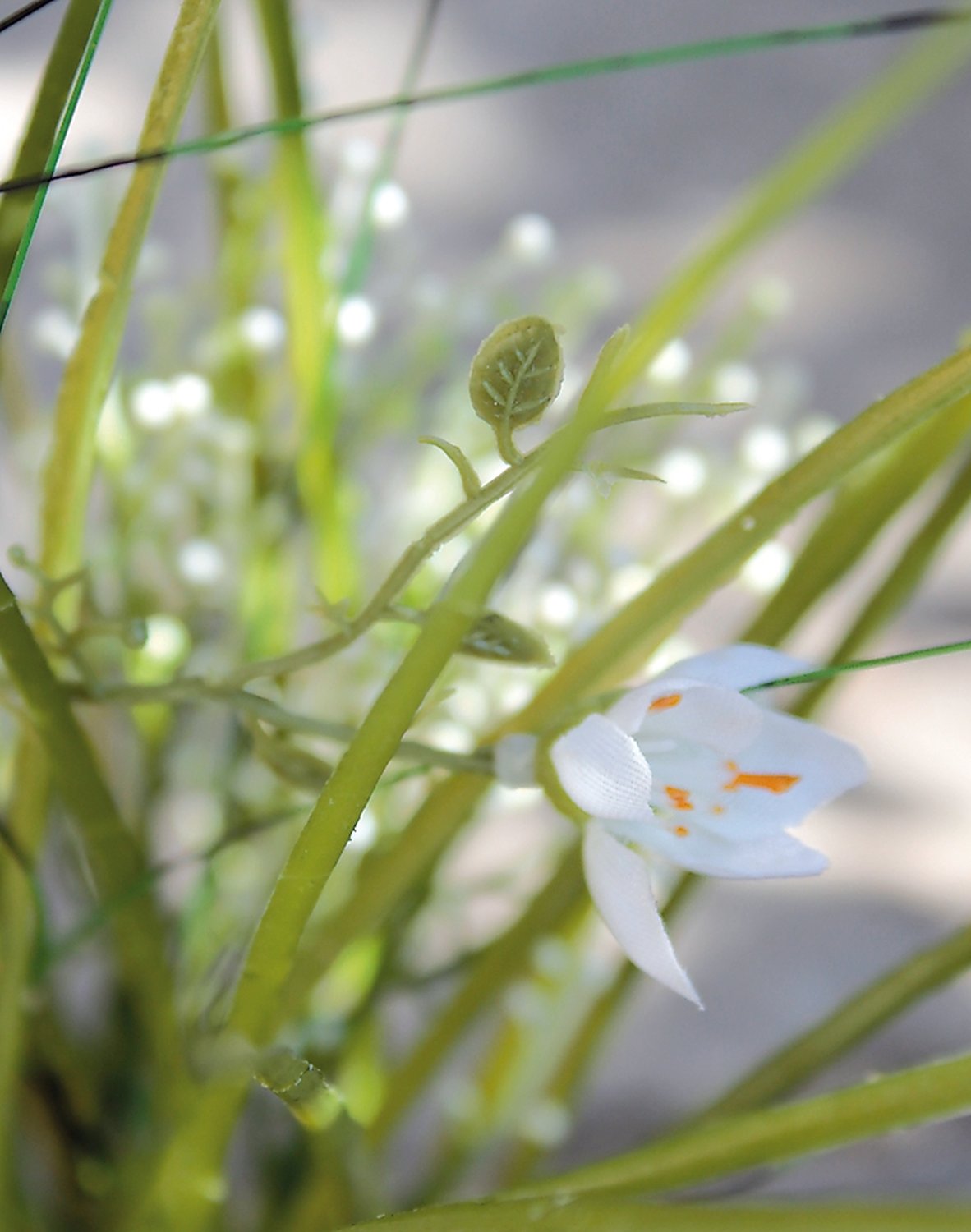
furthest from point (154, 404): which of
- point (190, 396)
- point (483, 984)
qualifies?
point (483, 984)

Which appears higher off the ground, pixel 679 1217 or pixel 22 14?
pixel 22 14

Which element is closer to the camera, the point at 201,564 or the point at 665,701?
the point at 665,701

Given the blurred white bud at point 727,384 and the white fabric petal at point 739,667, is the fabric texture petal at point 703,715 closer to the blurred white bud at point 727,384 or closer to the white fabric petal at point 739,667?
the white fabric petal at point 739,667

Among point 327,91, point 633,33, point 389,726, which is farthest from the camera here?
point 633,33

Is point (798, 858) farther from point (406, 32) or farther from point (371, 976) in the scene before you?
point (406, 32)

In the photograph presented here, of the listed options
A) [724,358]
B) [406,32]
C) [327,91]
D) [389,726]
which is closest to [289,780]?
[389,726]

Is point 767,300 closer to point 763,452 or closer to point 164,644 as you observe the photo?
point 763,452

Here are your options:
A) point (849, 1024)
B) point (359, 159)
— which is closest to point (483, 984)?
point (849, 1024)
